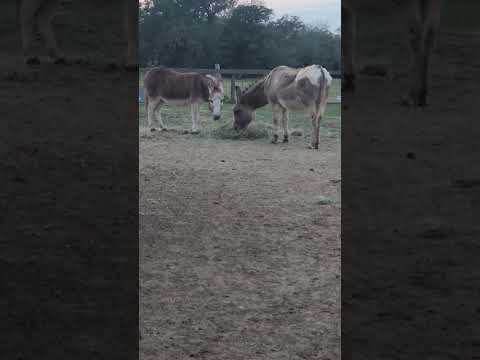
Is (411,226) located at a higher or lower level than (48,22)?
lower

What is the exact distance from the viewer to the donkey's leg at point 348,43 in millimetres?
1200

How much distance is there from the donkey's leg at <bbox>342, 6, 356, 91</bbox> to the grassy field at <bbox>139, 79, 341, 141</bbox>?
7160 mm

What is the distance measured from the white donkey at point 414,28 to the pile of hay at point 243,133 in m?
7.26

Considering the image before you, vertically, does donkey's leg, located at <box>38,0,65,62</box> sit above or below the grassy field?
above

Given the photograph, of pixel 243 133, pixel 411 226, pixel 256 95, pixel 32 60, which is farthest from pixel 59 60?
pixel 256 95

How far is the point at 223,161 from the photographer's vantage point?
6.64m

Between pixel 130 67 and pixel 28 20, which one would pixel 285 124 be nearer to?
pixel 130 67

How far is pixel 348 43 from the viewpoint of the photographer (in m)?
1.26

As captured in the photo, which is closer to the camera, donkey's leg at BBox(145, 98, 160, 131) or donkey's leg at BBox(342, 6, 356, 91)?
donkey's leg at BBox(342, 6, 356, 91)

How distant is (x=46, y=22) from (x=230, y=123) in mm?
8206

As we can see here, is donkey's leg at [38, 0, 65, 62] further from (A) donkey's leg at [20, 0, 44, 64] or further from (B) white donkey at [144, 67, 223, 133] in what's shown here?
(B) white donkey at [144, 67, 223, 133]

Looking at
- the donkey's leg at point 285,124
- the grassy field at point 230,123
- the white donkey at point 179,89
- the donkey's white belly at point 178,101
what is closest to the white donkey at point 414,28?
the donkey's leg at point 285,124

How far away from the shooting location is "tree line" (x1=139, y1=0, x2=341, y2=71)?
21.0 m

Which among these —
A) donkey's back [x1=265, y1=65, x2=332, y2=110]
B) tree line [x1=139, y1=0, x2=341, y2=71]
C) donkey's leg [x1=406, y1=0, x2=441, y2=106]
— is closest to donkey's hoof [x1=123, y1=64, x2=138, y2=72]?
donkey's leg [x1=406, y1=0, x2=441, y2=106]
